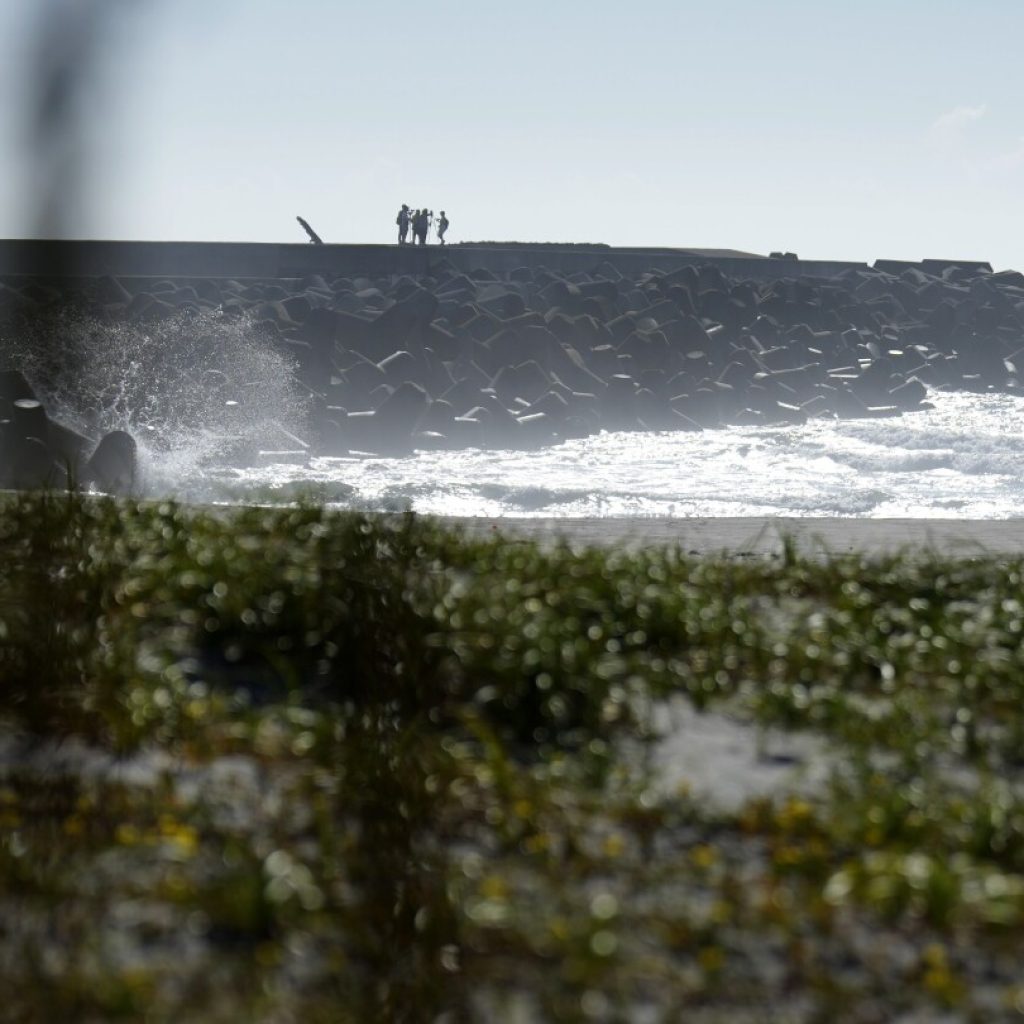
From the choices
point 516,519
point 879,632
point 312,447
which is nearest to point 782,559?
point 879,632

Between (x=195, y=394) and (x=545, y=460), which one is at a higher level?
(x=195, y=394)

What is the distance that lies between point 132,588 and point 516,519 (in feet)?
11.4

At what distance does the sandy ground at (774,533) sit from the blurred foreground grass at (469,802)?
1636 mm

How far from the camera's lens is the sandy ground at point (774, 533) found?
7270 millimetres

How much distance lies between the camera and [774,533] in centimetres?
802

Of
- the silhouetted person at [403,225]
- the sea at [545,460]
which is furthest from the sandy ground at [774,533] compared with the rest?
the silhouetted person at [403,225]

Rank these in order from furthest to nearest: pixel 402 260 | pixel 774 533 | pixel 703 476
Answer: pixel 402 260 < pixel 703 476 < pixel 774 533

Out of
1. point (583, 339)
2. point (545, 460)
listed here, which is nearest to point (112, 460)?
point (545, 460)

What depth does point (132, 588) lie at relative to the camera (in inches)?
202

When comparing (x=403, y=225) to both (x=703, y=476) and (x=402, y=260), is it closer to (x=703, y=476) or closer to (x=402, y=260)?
(x=402, y=260)

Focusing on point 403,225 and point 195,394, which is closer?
point 195,394

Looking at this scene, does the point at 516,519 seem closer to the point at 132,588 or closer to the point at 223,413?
the point at 132,588

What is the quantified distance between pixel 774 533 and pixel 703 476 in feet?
43.9

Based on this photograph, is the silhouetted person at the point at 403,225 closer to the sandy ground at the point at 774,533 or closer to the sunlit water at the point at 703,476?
the sunlit water at the point at 703,476
